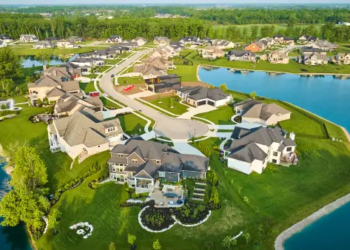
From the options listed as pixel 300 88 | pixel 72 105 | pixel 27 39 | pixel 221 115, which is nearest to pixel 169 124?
pixel 221 115

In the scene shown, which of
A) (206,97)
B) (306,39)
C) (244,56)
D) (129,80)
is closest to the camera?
(206,97)

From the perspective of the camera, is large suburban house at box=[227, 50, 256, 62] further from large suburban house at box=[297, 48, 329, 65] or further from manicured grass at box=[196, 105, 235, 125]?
manicured grass at box=[196, 105, 235, 125]

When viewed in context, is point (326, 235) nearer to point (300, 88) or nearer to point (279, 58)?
point (300, 88)

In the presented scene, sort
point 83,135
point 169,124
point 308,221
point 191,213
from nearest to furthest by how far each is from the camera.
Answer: point 308,221 < point 191,213 < point 83,135 < point 169,124

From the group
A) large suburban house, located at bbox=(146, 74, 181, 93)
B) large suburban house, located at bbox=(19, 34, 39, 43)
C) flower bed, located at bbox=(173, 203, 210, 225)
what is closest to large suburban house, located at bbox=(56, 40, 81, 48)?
large suburban house, located at bbox=(19, 34, 39, 43)

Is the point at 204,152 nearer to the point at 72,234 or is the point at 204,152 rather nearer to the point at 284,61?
the point at 72,234

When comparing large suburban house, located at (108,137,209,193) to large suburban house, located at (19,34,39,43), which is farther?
large suburban house, located at (19,34,39,43)

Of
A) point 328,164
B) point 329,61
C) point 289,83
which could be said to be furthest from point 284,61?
point 328,164
